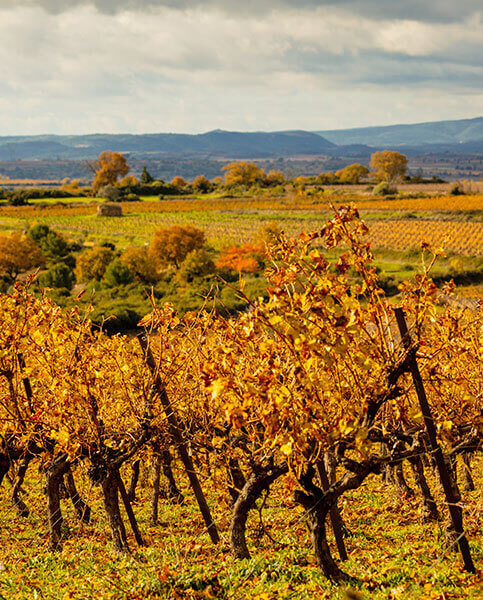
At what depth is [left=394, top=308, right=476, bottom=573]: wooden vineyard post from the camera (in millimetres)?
6186

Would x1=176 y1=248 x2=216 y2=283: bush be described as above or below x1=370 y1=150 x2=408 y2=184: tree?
below

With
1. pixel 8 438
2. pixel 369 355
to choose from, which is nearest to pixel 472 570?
pixel 369 355

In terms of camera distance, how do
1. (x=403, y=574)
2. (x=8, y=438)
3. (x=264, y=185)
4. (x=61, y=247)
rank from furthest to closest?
(x=264, y=185) < (x=61, y=247) < (x=8, y=438) < (x=403, y=574)

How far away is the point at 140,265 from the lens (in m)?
55.9

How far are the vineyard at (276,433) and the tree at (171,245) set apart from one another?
48513 mm

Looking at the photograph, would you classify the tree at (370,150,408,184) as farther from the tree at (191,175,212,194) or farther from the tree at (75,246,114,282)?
the tree at (75,246,114,282)

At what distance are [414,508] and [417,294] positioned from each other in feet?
25.5

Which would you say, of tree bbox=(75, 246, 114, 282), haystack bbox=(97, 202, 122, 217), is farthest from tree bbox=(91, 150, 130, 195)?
tree bbox=(75, 246, 114, 282)

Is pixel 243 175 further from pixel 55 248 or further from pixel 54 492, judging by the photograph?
pixel 54 492

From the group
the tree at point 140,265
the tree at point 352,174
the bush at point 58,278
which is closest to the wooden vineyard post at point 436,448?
the bush at point 58,278

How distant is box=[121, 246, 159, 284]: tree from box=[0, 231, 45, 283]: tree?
10.5 meters

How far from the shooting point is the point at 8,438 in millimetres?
10219

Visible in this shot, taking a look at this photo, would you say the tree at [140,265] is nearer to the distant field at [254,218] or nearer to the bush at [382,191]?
the distant field at [254,218]

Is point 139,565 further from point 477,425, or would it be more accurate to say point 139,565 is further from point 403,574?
point 477,425
